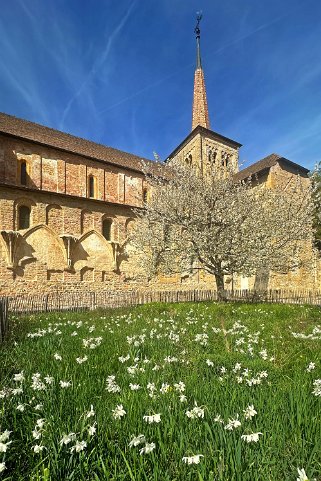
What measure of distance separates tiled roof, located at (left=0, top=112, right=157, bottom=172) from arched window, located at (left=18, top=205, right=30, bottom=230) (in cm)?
601

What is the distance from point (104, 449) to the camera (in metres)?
2.14

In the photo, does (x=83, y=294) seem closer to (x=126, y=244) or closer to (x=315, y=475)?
(x=126, y=244)

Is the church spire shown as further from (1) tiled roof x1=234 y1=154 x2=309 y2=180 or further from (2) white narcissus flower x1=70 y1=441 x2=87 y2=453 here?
(2) white narcissus flower x1=70 y1=441 x2=87 y2=453

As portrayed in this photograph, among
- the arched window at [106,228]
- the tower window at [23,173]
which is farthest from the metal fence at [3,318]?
the arched window at [106,228]

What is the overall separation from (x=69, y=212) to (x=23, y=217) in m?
3.82

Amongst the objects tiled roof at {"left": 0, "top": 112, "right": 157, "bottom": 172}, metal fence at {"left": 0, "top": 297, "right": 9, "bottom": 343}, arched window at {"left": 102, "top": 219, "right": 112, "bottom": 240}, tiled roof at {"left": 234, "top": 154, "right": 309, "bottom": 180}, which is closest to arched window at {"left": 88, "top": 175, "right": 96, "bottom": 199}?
tiled roof at {"left": 0, "top": 112, "right": 157, "bottom": 172}

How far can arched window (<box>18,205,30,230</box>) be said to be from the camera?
76.8ft

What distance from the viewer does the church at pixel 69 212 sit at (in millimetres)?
Answer: 22828

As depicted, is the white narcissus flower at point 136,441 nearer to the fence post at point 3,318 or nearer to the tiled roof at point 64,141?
the fence post at point 3,318

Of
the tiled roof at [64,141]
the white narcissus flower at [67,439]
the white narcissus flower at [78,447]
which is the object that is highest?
the tiled roof at [64,141]

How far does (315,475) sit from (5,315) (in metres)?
7.04

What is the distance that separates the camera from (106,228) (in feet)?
94.9

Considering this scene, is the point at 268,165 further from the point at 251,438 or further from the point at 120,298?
the point at 251,438

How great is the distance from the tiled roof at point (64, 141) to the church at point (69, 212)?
10 cm
